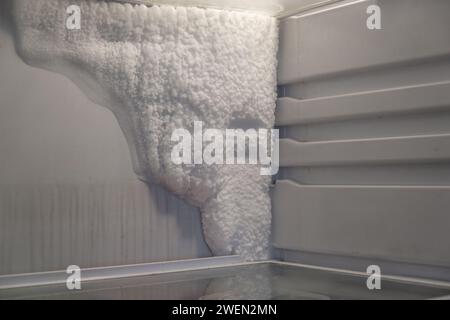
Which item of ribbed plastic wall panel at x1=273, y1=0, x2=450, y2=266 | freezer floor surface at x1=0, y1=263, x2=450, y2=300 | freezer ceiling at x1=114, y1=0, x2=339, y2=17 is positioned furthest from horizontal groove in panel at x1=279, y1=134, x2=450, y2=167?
freezer ceiling at x1=114, y1=0, x2=339, y2=17

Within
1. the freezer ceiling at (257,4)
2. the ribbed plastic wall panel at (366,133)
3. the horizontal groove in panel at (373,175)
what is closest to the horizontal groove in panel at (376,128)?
the ribbed plastic wall panel at (366,133)

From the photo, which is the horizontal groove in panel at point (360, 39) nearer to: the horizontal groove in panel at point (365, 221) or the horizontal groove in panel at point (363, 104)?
the horizontal groove in panel at point (363, 104)

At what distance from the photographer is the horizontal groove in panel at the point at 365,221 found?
76.0 inches

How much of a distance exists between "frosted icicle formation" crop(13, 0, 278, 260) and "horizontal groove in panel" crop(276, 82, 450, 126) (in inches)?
3.3

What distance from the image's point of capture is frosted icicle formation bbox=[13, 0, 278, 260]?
2.09 meters

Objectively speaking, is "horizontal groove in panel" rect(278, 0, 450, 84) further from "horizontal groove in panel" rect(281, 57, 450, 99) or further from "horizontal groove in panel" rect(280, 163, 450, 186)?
"horizontal groove in panel" rect(280, 163, 450, 186)

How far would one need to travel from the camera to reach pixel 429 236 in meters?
1.94

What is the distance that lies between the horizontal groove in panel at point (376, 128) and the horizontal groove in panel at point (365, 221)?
0.59 ft

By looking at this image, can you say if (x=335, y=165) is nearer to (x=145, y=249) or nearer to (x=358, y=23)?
(x=358, y=23)

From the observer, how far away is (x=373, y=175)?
218cm

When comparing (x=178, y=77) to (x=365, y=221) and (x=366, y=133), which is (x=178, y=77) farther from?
(x=365, y=221)

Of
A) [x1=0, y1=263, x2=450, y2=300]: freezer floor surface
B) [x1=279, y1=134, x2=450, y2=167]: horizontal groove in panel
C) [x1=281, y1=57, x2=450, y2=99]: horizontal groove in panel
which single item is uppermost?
[x1=281, y1=57, x2=450, y2=99]: horizontal groove in panel
